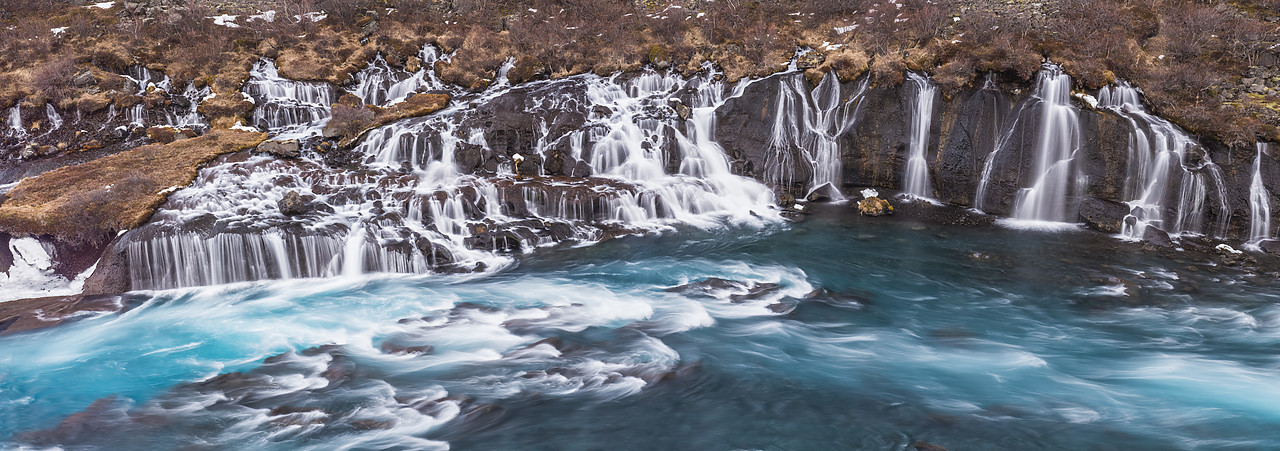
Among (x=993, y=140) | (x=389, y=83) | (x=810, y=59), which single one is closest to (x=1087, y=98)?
(x=993, y=140)

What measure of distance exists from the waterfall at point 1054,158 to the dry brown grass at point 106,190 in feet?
62.8

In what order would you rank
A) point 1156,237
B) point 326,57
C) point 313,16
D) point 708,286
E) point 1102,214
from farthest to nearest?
point 313,16 → point 326,57 → point 1102,214 → point 1156,237 → point 708,286

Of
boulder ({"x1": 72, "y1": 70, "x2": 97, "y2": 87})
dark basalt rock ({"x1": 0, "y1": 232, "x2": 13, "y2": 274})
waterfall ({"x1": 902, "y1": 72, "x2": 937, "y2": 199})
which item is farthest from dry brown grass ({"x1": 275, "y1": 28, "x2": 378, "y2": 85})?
waterfall ({"x1": 902, "y1": 72, "x2": 937, "y2": 199})

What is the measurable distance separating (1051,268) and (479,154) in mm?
13277

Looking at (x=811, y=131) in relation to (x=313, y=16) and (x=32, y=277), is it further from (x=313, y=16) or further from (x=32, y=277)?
(x=313, y=16)

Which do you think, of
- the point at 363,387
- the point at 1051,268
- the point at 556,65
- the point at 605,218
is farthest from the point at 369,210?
the point at 1051,268

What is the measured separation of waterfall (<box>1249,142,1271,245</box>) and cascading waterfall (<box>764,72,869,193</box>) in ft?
26.4

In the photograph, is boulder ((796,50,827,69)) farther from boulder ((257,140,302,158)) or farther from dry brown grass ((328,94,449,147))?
boulder ((257,140,302,158))

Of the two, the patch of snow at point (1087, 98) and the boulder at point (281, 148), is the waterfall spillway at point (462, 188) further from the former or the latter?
the patch of snow at point (1087, 98)

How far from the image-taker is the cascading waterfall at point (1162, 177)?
12391 millimetres

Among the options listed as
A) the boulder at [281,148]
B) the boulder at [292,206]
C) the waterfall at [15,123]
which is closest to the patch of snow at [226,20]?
the waterfall at [15,123]

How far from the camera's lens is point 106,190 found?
→ 1216cm

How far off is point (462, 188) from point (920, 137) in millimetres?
11486

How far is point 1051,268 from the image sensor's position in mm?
11289
